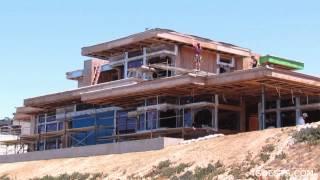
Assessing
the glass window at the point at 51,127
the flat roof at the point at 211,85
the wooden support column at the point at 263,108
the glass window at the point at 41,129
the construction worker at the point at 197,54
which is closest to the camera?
the flat roof at the point at 211,85

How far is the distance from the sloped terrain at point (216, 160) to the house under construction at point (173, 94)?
22.0 ft

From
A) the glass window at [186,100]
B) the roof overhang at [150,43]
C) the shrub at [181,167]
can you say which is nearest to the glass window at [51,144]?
the roof overhang at [150,43]

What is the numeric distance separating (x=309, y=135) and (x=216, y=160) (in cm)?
476

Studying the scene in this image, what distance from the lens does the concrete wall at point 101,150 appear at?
40.0 m

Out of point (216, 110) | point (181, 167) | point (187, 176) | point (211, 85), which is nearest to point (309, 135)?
point (187, 176)

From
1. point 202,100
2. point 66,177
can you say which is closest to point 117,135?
point 202,100

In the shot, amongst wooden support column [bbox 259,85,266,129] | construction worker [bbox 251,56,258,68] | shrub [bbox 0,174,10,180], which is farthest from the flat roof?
shrub [bbox 0,174,10,180]

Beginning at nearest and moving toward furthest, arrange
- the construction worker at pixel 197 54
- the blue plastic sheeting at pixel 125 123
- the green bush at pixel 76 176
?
the green bush at pixel 76 176
the construction worker at pixel 197 54
the blue plastic sheeting at pixel 125 123

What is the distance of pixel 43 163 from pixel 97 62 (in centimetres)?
1470

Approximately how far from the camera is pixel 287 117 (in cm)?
4984

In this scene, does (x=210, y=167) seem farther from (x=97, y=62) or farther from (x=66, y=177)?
(x=97, y=62)

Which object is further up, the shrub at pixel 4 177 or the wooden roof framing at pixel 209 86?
the wooden roof framing at pixel 209 86

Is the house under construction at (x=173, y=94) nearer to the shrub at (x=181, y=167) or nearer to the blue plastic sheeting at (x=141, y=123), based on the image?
the blue plastic sheeting at (x=141, y=123)

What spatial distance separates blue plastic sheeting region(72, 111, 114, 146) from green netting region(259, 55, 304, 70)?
1385 centimetres
